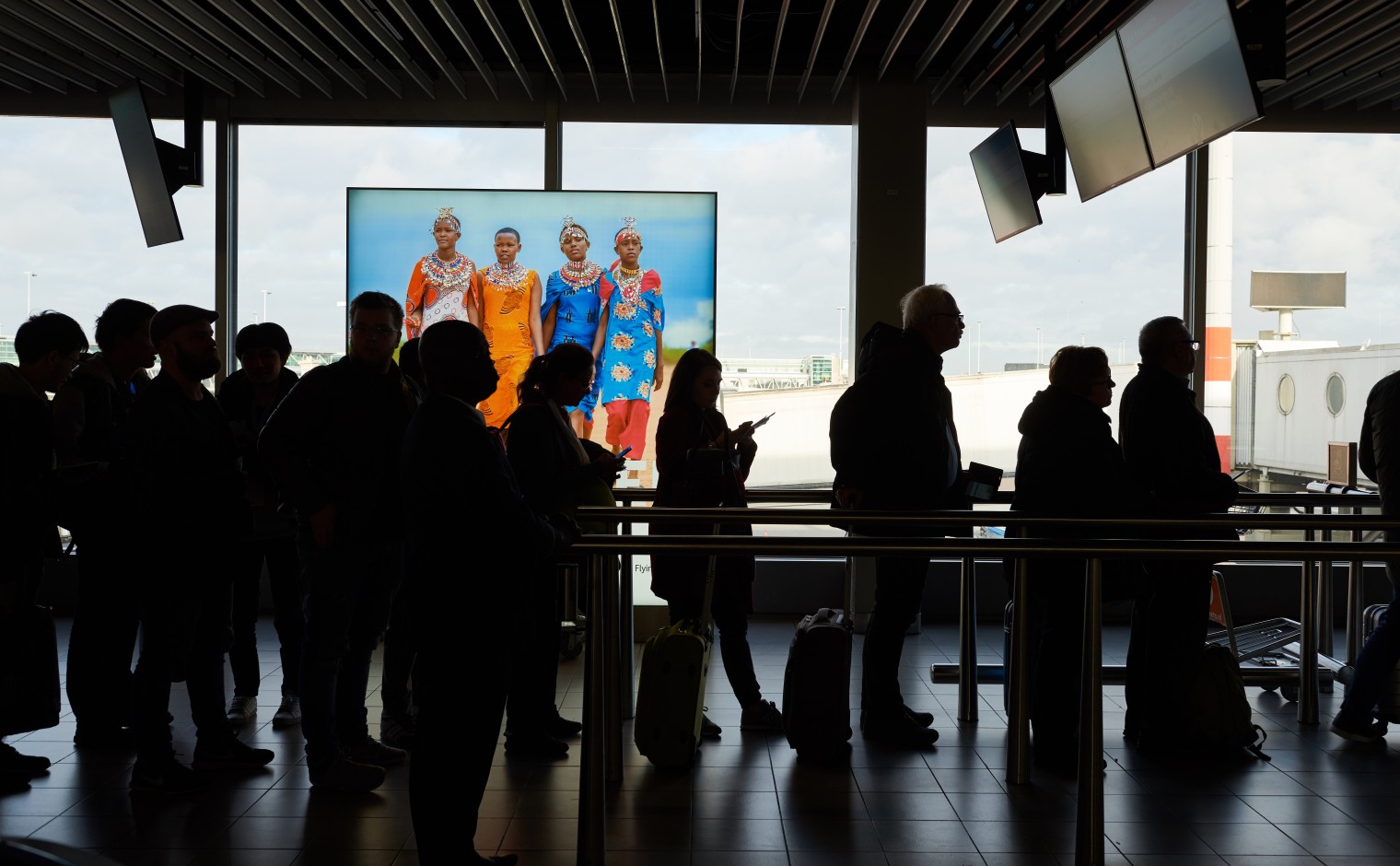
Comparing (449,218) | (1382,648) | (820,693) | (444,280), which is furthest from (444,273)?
(1382,648)

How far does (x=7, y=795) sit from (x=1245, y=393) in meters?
6.82

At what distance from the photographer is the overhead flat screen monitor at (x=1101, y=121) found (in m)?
4.81

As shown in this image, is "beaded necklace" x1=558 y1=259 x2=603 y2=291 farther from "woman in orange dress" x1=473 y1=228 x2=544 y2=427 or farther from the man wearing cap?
the man wearing cap

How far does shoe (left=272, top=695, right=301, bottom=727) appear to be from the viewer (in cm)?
433

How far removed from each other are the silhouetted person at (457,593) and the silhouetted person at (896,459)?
1.82 meters

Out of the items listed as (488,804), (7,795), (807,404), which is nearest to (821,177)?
(807,404)

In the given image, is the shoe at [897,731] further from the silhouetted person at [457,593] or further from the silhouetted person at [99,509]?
the silhouetted person at [99,509]

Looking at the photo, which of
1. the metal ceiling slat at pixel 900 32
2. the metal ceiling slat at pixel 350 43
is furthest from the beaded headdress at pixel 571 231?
the metal ceiling slat at pixel 900 32

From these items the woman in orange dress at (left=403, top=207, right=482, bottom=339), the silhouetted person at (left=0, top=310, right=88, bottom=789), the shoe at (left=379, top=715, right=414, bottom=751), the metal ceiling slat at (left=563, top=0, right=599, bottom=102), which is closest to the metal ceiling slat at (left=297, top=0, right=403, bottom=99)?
the woman in orange dress at (left=403, top=207, right=482, bottom=339)

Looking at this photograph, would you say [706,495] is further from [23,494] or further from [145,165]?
[145,165]

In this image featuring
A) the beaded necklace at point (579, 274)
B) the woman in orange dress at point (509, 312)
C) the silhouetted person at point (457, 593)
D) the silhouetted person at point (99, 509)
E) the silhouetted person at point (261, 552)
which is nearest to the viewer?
the silhouetted person at point (457, 593)

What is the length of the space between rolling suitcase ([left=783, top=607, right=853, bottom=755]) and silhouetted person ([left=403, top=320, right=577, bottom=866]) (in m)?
1.49

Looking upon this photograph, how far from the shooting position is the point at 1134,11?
14.8 feet

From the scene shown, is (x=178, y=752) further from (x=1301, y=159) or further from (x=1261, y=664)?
(x=1301, y=159)
